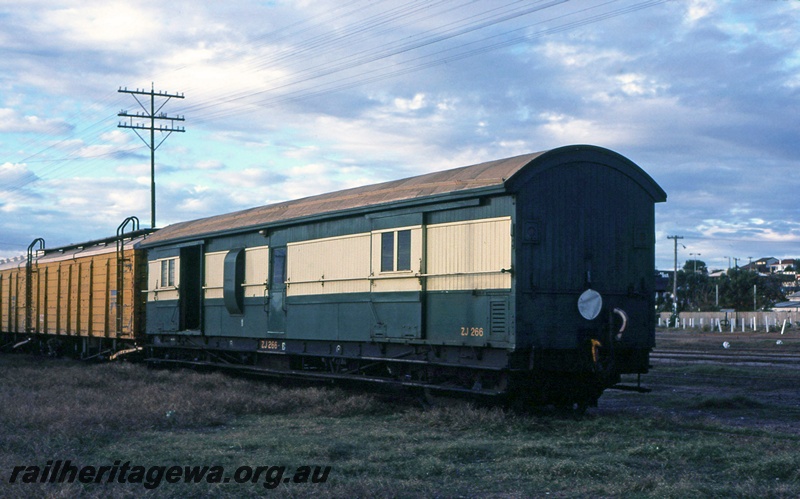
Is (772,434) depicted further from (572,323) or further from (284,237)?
(284,237)

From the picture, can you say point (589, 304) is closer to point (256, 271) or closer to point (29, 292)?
point (256, 271)

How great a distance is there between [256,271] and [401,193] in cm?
526

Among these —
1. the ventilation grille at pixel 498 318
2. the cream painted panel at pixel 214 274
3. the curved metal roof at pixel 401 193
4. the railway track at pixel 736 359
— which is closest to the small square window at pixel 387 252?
the curved metal roof at pixel 401 193

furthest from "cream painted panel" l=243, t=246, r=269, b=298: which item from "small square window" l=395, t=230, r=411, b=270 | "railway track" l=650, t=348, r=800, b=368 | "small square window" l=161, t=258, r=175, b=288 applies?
"railway track" l=650, t=348, r=800, b=368

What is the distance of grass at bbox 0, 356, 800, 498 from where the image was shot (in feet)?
24.3

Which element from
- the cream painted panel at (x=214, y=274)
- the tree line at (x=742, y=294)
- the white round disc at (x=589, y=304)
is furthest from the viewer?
the tree line at (x=742, y=294)

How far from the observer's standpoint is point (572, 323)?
11.9 metres

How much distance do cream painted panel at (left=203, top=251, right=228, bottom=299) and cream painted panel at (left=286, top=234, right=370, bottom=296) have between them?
9.43 feet

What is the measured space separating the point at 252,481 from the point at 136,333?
16.5 meters

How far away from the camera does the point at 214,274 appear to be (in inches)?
763

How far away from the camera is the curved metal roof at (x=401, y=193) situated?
39.6 feet

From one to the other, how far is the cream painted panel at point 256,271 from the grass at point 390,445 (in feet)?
10.3

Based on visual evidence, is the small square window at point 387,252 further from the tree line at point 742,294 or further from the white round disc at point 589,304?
the tree line at point 742,294

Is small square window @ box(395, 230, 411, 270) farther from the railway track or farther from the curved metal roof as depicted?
the railway track
